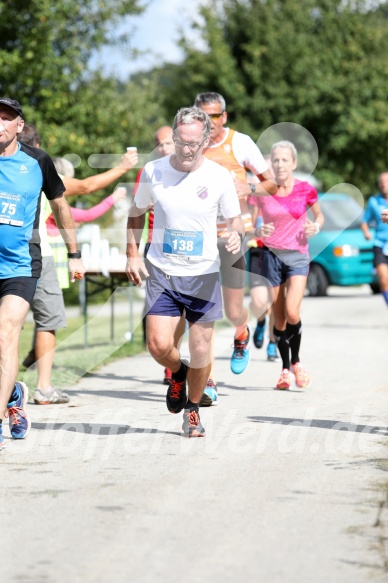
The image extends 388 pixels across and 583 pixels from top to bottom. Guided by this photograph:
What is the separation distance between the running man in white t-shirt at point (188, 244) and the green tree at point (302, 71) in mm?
32791

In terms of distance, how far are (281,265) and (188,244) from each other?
299 cm

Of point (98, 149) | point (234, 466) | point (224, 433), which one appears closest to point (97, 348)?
point (224, 433)

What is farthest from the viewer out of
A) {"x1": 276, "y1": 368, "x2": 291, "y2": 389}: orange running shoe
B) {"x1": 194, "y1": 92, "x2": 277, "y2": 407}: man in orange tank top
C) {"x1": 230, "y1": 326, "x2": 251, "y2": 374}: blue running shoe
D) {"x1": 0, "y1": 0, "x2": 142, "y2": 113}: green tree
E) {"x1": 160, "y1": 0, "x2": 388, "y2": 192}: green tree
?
{"x1": 160, "y1": 0, "x2": 388, "y2": 192}: green tree

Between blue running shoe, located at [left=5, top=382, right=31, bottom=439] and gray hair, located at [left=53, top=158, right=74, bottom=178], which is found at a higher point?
gray hair, located at [left=53, top=158, right=74, bottom=178]

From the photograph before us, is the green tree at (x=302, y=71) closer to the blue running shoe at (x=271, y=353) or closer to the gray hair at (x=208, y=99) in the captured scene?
the blue running shoe at (x=271, y=353)

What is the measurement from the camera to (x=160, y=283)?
751cm

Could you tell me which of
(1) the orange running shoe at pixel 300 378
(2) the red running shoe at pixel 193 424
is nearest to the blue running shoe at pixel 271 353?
(1) the orange running shoe at pixel 300 378

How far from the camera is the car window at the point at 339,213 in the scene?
928 inches

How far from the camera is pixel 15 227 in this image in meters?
7.23

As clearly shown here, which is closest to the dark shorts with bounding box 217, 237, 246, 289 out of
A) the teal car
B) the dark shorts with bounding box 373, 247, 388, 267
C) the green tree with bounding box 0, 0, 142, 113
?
the dark shorts with bounding box 373, 247, 388, 267

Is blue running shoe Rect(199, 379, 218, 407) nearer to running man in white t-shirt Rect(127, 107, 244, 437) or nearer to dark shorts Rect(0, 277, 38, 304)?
running man in white t-shirt Rect(127, 107, 244, 437)

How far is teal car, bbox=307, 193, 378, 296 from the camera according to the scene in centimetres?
2348

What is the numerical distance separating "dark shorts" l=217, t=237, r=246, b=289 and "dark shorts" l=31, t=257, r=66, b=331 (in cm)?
127

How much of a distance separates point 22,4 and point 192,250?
15.4m
